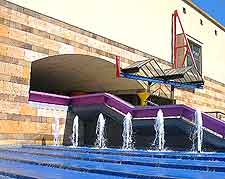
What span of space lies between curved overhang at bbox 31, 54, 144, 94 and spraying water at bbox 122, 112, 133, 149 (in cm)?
442

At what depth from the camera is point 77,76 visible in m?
21.8

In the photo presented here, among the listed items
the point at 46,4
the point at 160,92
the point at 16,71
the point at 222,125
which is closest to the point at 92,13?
the point at 46,4

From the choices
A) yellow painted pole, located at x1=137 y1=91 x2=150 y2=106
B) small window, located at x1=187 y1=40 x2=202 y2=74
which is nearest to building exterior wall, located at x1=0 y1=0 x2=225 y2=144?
yellow painted pole, located at x1=137 y1=91 x2=150 y2=106

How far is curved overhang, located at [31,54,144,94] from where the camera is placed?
18156 millimetres

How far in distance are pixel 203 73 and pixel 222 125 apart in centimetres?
1589

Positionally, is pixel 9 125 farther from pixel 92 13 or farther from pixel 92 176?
pixel 92 176

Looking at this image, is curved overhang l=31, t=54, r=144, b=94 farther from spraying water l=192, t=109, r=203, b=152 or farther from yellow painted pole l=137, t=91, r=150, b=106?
spraying water l=192, t=109, r=203, b=152

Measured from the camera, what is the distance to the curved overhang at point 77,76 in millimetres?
18156

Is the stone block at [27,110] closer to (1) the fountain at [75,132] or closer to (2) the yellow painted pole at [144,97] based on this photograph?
(1) the fountain at [75,132]

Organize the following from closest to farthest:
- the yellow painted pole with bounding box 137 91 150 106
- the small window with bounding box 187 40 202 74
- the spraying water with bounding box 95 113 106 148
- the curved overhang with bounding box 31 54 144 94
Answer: the spraying water with bounding box 95 113 106 148 → the curved overhang with bounding box 31 54 144 94 → the yellow painted pole with bounding box 137 91 150 106 → the small window with bounding box 187 40 202 74

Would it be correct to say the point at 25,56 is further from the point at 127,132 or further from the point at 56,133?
the point at 127,132

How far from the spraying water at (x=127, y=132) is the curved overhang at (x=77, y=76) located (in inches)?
174

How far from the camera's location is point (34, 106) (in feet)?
46.8

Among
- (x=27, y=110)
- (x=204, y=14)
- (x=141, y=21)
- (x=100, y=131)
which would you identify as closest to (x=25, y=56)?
(x=27, y=110)
